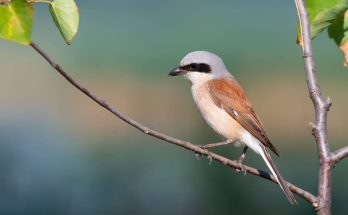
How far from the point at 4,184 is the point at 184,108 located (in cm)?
245

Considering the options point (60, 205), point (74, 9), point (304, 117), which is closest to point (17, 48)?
point (60, 205)

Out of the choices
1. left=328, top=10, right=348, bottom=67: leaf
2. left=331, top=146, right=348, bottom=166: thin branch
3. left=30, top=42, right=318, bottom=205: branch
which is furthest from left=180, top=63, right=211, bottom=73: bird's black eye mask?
left=331, top=146, right=348, bottom=166: thin branch

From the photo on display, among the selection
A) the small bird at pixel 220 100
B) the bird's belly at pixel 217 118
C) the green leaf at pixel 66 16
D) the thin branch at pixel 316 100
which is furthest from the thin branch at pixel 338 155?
the bird's belly at pixel 217 118

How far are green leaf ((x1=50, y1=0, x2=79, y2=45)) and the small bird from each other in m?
2.11

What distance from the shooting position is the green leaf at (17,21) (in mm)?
1547

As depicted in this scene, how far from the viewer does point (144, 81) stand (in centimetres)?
1043

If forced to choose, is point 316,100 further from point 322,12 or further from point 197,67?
point 197,67

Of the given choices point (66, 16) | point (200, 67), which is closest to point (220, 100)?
point (200, 67)

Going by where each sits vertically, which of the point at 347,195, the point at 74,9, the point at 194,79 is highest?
the point at 74,9

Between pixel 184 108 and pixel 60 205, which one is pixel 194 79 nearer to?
pixel 60 205

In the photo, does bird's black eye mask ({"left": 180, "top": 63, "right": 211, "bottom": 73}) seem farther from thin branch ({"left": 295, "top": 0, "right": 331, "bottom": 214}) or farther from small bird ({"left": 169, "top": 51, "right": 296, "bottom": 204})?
thin branch ({"left": 295, "top": 0, "right": 331, "bottom": 214})

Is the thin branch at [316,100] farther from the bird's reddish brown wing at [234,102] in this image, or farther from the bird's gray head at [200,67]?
the bird's gray head at [200,67]

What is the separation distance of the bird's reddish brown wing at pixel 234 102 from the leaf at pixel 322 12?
2060mm

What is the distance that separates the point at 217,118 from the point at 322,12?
2235mm
